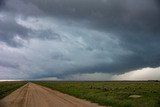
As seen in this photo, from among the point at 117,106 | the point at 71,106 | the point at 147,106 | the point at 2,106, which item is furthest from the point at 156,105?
the point at 2,106

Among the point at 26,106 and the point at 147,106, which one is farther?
the point at 26,106

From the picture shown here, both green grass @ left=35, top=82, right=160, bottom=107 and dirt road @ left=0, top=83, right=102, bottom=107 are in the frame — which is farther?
green grass @ left=35, top=82, right=160, bottom=107

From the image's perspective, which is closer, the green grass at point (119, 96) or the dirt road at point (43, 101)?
the dirt road at point (43, 101)

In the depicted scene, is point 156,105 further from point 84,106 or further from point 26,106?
point 26,106

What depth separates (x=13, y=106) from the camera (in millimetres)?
29406

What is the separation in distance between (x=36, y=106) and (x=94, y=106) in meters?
5.15

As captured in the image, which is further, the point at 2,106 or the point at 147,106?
the point at 2,106

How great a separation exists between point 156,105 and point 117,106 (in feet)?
11.8

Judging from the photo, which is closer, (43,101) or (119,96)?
(43,101)

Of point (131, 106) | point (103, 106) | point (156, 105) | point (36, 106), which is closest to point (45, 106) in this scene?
point (36, 106)

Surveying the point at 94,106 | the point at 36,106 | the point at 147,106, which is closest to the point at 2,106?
the point at 36,106

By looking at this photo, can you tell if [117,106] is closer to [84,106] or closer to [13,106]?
[84,106]

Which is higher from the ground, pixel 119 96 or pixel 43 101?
pixel 119 96

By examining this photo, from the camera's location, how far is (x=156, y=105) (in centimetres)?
2736
